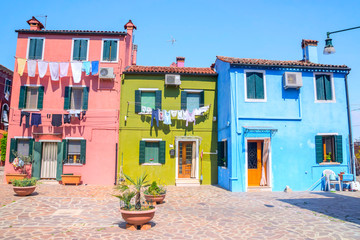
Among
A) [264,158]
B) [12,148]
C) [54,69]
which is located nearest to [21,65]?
[54,69]

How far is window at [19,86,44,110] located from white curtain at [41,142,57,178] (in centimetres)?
236

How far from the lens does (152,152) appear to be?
1478 centimetres

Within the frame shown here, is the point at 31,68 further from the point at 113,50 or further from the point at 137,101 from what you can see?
the point at 137,101

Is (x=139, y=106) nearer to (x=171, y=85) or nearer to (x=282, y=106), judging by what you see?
(x=171, y=85)

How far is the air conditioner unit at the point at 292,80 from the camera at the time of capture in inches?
516

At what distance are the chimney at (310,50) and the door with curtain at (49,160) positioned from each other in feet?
53.3

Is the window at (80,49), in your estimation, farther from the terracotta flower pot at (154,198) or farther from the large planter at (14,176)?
the terracotta flower pot at (154,198)

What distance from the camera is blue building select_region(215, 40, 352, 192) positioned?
1277 centimetres

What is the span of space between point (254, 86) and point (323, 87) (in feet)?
13.0

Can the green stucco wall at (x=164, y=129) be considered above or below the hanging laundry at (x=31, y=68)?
below

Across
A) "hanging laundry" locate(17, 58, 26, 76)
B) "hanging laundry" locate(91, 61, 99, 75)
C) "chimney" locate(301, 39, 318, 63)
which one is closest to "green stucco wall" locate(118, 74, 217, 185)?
"hanging laundry" locate(91, 61, 99, 75)

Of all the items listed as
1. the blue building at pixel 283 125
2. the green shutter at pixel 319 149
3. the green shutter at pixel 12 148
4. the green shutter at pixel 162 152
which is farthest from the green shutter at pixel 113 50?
the green shutter at pixel 319 149

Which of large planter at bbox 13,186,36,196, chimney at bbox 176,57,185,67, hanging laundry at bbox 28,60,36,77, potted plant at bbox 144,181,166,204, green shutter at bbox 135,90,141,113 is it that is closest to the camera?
potted plant at bbox 144,181,166,204

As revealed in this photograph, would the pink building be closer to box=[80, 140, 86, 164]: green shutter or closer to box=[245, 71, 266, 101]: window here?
box=[80, 140, 86, 164]: green shutter
